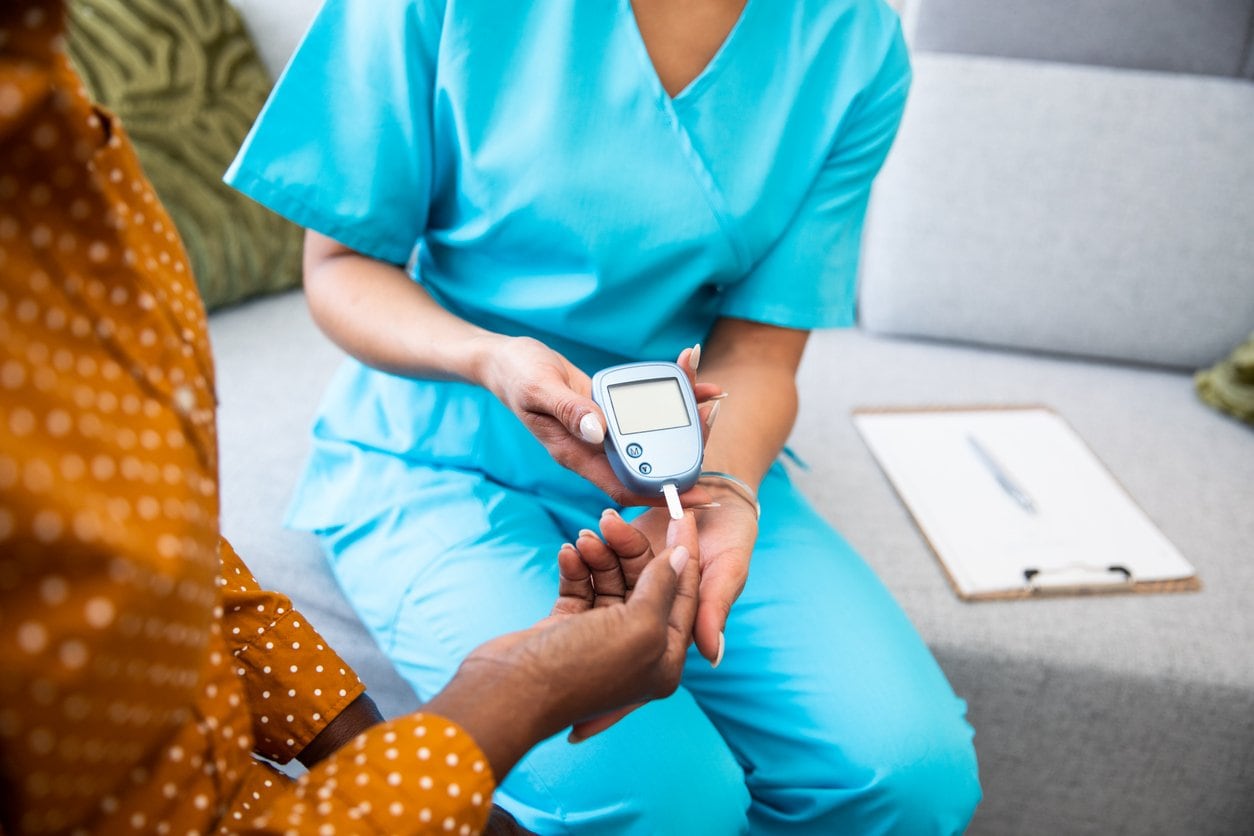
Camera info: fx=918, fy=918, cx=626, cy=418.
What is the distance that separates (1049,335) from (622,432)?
956 mm

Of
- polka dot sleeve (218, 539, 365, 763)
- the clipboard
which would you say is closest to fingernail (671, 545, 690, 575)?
polka dot sleeve (218, 539, 365, 763)

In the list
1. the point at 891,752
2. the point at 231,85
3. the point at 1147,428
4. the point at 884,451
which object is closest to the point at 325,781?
the point at 891,752

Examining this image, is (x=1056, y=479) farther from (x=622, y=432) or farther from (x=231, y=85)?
(x=231, y=85)

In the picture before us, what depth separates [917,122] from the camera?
51.0 inches

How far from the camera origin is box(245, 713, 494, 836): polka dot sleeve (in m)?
0.45

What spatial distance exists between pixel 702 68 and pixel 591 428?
0.40 metres

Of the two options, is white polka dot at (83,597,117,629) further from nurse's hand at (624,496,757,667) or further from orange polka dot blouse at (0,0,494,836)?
nurse's hand at (624,496,757,667)

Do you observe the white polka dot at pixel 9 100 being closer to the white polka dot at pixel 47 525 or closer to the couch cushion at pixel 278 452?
the white polka dot at pixel 47 525

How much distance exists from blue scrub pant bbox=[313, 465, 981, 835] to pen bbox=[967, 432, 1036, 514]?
0.31 metres

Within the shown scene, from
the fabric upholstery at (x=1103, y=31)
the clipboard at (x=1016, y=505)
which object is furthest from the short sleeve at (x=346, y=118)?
the fabric upholstery at (x=1103, y=31)

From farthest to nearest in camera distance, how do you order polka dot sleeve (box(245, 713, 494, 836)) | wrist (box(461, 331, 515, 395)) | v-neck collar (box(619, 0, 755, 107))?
v-neck collar (box(619, 0, 755, 107)) < wrist (box(461, 331, 515, 395)) < polka dot sleeve (box(245, 713, 494, 836))

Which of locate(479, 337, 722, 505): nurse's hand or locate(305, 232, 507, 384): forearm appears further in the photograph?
locate(305, 232, 507, 384): forearm

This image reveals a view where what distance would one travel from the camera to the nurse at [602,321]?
2.41ft

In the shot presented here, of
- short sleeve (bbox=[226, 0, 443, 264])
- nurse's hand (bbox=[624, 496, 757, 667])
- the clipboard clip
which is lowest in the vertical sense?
the clipboard clip
